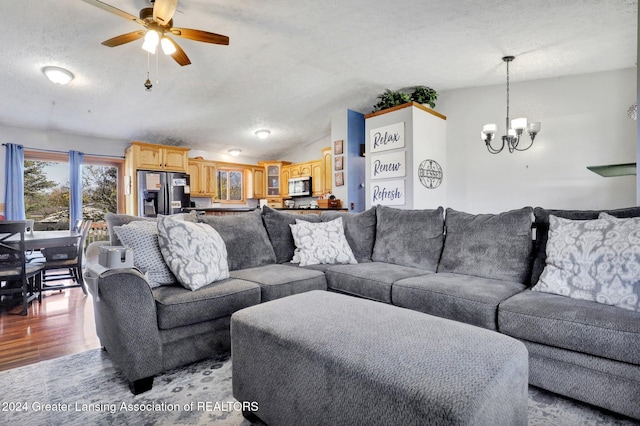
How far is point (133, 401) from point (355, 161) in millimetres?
5222

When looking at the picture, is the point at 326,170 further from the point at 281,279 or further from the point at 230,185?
the point at 281,279

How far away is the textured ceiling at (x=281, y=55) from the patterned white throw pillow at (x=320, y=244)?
84.8 inches

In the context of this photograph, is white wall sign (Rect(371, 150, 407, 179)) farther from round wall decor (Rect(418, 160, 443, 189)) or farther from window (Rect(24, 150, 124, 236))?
window (Rect(24, 150, 124, 236))

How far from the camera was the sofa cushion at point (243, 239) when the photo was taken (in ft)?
8.82

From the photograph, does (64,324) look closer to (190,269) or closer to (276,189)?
(190,269)

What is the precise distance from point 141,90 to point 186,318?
4.10 meters

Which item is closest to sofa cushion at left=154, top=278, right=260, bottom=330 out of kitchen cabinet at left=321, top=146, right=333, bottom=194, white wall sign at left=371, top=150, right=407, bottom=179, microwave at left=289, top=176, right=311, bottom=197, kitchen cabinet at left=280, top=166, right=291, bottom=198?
white wall sign at left=371, top=150, right=407, bottom=179

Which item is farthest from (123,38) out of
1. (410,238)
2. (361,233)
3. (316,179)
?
(316,179)

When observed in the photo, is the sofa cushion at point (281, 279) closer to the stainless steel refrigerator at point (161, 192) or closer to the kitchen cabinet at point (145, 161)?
the stainless steel refrigerator at point (161, 192)

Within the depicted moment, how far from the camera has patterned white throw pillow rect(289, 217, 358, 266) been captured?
2.89 metres

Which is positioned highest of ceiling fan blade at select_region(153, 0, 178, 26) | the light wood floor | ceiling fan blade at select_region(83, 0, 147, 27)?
ceiling fan blade at select_region(83, 0, 147, 27)

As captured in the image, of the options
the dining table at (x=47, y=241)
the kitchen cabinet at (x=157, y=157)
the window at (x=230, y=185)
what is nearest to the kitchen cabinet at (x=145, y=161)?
the kitchen cabinet at (x=157, y=157)

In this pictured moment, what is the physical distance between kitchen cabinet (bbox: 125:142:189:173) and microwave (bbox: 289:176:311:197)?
248 centimetres

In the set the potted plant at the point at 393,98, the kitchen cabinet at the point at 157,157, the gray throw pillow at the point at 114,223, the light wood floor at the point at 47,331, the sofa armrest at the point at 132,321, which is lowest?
the light wood floor at the point at 47,331
